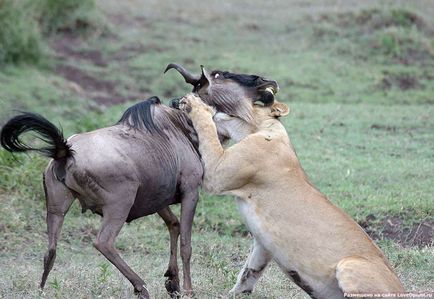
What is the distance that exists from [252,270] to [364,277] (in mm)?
988

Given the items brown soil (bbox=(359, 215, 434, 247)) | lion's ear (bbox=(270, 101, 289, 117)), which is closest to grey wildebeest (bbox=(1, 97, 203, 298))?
lion's ear (bbox=(270, 101, 289, 117))

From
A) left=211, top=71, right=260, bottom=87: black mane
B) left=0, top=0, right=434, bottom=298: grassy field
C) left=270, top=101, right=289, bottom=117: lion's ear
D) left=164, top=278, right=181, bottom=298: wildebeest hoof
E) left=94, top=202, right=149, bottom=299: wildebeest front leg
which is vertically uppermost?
left=211, top=71, right=260, bottom=87: black mane

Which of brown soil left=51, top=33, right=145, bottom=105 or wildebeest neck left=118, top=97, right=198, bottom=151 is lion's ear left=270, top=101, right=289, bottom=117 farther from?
brown soil left=51, top=33, right=145, bottom=105

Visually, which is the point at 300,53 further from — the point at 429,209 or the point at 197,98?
the point at 197,98

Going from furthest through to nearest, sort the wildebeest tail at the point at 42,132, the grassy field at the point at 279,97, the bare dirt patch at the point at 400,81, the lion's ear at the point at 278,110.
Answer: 1. the bare dirt patch at the point at 400,81
2. the grassy field at the point at 279,97
3. the lion's ear at the point at 278,110
4. the wildebeest tail at the point at 42,132

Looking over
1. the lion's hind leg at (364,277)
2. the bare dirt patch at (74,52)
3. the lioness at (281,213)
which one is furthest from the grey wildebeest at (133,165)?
the bare dirt patch at (74,52)

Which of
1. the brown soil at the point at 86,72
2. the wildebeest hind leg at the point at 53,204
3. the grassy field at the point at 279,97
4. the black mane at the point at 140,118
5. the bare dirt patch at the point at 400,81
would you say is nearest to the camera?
the wildebeest hind leg at the point at 53,204

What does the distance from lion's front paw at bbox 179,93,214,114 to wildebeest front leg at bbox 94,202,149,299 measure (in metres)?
0.84

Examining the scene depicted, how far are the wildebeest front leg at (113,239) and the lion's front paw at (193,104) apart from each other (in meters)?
0.84

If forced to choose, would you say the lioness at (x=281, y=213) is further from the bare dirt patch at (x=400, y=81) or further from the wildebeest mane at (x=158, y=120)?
the bare dirt patch at (x=400, y=81)

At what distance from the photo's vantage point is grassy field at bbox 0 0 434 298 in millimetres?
7195

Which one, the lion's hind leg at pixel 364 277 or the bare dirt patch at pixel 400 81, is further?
the bare dirt patch at pixel 400 81

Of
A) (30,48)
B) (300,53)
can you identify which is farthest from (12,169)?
(300,53)

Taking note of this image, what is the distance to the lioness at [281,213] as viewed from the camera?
5.43 m
